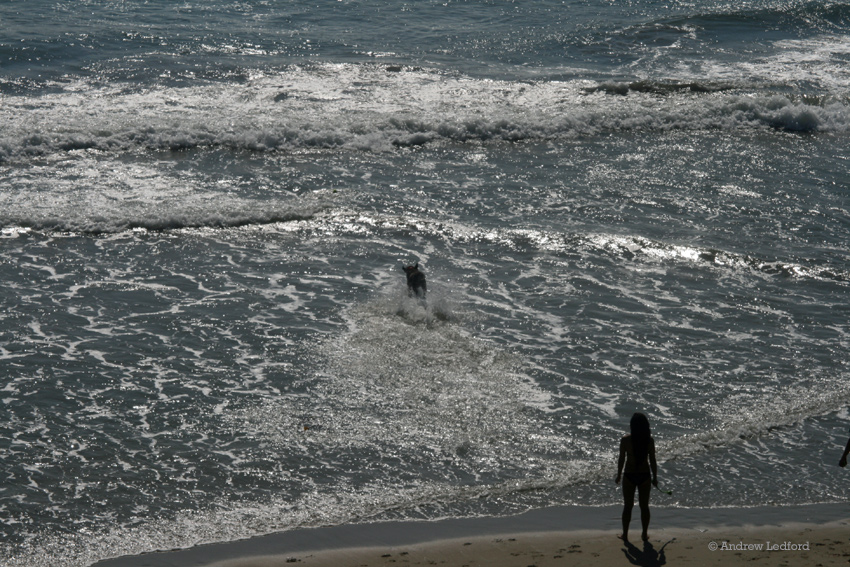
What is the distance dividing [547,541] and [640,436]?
4.30 ft

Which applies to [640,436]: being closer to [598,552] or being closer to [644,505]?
[644,505]

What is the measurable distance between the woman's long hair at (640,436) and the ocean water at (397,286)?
1047 mm

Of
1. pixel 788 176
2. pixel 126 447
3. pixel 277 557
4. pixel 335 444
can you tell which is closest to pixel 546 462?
pixel 335 444

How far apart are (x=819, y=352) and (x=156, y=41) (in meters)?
24.6

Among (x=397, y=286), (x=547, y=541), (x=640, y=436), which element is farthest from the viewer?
(x=397, y=286)

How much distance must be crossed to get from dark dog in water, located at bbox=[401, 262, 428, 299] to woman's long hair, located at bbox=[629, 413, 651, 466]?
5.39 m

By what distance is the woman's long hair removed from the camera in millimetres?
8008

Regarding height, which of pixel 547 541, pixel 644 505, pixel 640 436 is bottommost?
pixel 547 541

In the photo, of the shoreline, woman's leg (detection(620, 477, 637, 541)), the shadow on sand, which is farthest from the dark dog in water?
the shadow on sand

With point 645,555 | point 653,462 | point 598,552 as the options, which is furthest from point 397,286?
point 645,555

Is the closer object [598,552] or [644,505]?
[598,552]

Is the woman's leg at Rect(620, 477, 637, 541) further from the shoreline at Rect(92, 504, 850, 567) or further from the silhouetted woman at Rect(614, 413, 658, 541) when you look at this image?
the shoreline at Rect(92, 504, 850, 567)

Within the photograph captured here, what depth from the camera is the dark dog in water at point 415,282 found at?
1295 centimetres

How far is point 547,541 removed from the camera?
8.17 metres
